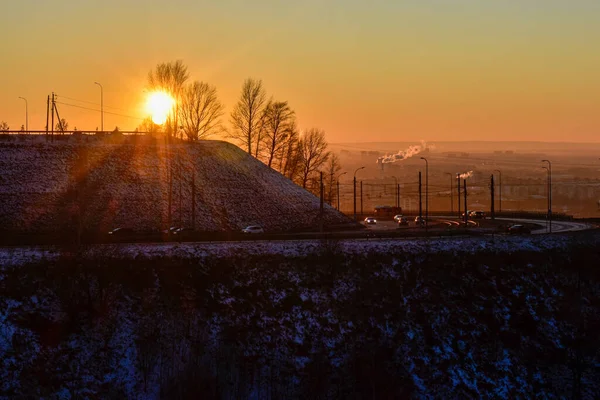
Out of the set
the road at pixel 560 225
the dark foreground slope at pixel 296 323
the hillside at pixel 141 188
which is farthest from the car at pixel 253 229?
the road at pixel 560 225

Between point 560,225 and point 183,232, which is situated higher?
point 560,225

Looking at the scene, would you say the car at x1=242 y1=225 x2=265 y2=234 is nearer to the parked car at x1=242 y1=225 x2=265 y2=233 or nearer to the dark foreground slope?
the parked car at x1=242 y1=225 x2=265 y2=233

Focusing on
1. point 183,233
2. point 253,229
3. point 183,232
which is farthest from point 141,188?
point 183,233

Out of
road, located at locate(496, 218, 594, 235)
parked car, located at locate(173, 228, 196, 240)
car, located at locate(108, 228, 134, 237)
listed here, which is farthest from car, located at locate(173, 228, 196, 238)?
road, located at locate(496, 218, 594, 235)

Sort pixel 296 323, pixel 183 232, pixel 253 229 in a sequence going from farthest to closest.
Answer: pixel 253 229 < pixel 183 232 < pixel 296 323

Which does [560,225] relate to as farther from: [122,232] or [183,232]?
[122,232]

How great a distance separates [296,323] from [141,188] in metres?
40.4

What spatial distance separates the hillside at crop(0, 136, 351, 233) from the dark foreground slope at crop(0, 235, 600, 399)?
2388cm

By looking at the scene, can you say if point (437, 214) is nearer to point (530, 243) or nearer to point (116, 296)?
point (530, 243)

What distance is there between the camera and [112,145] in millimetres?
93188

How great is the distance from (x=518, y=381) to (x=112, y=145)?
61.6 metres

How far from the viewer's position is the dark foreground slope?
43406mm

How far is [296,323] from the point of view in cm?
4825

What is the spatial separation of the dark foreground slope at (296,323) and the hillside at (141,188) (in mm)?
23884
